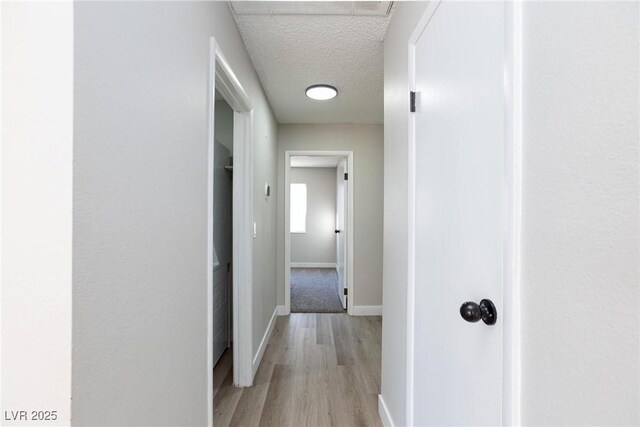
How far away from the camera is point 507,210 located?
711 millimetres

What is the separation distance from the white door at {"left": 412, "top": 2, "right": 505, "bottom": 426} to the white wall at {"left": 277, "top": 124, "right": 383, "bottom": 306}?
242 cm

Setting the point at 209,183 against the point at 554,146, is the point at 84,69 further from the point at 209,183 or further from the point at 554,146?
the point at 554,146

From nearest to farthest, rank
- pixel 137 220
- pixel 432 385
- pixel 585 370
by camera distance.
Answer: pixel 585 370 → pixel 137 220 → pixel 432 385

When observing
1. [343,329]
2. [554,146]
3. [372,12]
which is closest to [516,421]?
[554,146]

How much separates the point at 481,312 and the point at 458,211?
314 mm

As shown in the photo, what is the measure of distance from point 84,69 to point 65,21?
9 centimetres

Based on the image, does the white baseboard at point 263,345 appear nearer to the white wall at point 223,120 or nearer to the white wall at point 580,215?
the white wall at point 223,120

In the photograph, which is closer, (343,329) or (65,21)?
(65,21)

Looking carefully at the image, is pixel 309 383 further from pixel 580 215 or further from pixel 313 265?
pixel 313 265

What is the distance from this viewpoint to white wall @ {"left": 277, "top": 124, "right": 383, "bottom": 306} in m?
3.67

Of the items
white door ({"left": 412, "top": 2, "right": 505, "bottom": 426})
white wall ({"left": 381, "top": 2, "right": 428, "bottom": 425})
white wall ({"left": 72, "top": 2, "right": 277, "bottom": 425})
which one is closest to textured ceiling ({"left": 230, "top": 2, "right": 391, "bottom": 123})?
white wall ({"left": 381, "top": 2, "right": 428, "bottom": 425})

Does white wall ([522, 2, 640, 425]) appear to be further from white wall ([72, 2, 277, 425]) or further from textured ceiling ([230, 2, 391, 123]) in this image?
textured ceiling ([230, 2, 391, 123])

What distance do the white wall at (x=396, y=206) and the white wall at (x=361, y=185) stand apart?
1850mm

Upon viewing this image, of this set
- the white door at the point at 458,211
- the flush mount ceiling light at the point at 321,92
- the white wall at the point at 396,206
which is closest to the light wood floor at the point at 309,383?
the white wall at the point at 396,206
